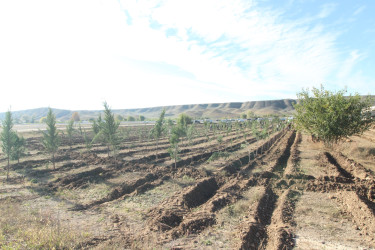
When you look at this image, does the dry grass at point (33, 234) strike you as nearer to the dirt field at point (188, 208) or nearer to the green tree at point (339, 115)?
the dirt field at point (188, 208)

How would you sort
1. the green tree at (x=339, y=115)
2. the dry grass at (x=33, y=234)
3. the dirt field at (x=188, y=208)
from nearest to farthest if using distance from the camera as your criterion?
the dry grass at (x=33, y=234) < the dirt field at (x=188, y=208) < the green tree at (x=339, y=115)

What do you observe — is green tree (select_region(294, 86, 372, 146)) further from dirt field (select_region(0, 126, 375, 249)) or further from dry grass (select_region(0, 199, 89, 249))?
dry grass (select_region(0, 199, 89, 249))

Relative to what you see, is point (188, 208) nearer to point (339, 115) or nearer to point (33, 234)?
point (33, 234)

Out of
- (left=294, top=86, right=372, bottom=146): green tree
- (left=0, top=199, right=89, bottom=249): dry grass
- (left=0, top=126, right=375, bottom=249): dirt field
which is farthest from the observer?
(left=294, top=86, right=372, bottom=146): green tree

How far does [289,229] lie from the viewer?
806 cm

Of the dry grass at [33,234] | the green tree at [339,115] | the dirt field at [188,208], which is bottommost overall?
the dirt field at [188,208]

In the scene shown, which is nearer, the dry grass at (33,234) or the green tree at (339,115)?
the dry grass at (33,234)

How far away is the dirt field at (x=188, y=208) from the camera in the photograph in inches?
288

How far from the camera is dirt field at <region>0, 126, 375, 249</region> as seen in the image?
7.32 meters

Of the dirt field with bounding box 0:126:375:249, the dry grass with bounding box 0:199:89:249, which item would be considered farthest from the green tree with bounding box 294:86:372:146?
the dry grass with bounding box 0:199:89:249

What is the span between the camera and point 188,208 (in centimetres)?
1060

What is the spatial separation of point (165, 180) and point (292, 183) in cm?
872

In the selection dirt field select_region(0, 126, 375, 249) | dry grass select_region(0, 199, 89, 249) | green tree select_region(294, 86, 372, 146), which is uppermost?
green tree select_region(294, 86, 372, 146)

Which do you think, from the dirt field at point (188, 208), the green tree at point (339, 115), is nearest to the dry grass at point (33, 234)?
the dirt field at point (188, 208)
